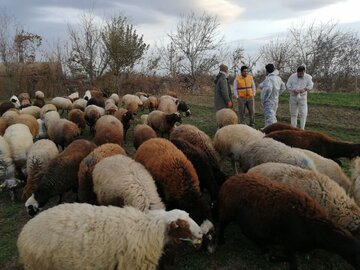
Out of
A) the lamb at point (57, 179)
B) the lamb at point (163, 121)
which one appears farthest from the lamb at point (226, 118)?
the lamb at point (57, 179)

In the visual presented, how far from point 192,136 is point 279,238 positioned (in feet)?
11.4

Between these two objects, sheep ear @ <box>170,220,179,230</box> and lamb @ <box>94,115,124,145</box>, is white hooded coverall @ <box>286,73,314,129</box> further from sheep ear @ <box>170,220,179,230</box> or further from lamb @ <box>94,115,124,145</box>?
sheep ear @ <box>170,220,179,230</box>

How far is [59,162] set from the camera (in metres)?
5.98

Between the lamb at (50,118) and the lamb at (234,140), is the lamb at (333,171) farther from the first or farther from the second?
the lamb at (50,118)

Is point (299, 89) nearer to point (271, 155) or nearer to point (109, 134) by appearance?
point (271, 155)

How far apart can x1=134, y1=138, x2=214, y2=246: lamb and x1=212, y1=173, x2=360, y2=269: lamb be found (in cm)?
33

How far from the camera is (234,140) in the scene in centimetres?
696

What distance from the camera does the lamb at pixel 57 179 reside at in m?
5.60

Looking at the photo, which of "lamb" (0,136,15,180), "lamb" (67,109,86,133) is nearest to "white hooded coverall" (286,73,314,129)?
"lamb" (67,109,86,133)

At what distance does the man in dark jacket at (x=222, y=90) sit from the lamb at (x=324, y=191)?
5.84 meters

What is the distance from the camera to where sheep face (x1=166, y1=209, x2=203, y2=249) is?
11.8ft

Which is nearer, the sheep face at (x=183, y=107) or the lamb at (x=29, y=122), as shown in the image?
the lamb at (x=29, y=122)

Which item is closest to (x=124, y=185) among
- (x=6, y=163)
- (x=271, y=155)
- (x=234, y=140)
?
(x=271, y=155)

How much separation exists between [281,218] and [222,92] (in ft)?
23.2
